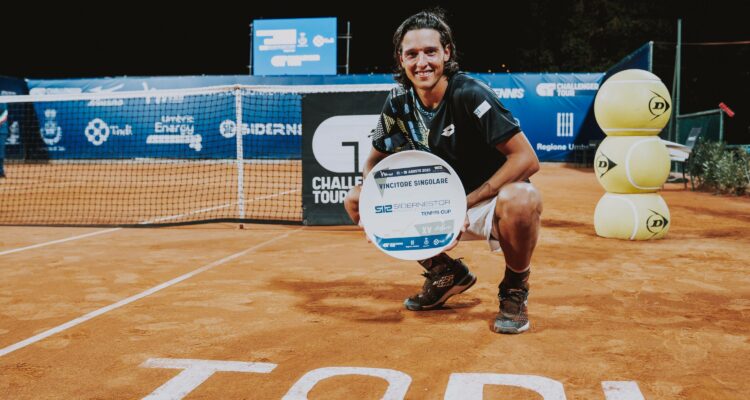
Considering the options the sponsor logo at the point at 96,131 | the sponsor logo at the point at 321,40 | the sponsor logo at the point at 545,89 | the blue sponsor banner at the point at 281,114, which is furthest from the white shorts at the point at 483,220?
the sponsor logo at the point at 321,40

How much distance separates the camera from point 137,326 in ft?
12.1

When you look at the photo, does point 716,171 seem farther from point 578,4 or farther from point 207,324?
point 578,4

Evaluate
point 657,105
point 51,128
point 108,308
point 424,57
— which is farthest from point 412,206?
point 51,128

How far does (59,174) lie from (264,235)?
13.7 meters

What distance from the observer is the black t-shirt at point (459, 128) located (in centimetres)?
342

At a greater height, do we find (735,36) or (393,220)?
(735,36)

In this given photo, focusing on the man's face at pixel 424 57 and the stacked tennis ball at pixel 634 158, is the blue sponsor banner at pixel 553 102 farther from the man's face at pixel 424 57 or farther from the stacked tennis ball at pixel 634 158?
the man's face at pixel 424 57

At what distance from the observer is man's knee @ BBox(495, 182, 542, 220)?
3.37m

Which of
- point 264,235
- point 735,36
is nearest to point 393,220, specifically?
point 264,235

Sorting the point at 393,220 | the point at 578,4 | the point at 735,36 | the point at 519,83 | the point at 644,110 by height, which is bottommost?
the point at 393,220

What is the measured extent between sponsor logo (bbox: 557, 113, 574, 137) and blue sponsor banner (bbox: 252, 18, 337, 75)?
9112 millimetres

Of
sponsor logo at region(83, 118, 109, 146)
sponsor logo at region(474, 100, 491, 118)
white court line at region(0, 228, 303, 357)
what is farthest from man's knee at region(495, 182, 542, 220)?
sponsor logo at region(83, 118, 109, 146)

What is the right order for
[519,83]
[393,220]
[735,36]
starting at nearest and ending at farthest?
1. [393,220]
2. [519,83]
3. [735,36]

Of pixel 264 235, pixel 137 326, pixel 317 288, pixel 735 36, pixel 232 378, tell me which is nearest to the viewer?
Answer: pixel 232 378
